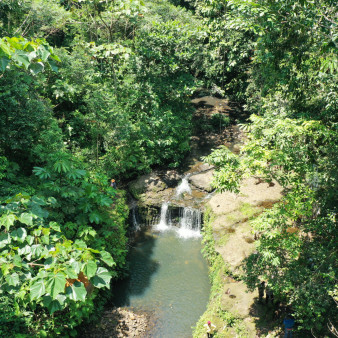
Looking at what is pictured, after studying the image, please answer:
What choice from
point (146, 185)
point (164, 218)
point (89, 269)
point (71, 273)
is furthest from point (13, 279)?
point (146, 185)

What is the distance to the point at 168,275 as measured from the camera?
11258 millimetres

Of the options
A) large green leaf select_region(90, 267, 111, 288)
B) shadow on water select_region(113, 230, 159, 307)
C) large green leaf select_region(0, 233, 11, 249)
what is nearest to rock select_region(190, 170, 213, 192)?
shadow on water select_region(113, 230, 159, 307)

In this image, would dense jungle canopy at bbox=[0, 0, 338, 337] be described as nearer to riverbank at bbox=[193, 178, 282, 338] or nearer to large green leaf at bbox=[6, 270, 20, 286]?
large green leaf at bbox=[6, 270, 20, 286]

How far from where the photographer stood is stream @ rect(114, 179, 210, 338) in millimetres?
9523

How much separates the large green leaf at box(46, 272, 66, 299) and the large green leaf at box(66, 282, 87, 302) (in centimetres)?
9

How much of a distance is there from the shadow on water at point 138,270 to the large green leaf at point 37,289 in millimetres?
6999

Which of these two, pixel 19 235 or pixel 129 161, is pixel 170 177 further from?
pixel 19 235

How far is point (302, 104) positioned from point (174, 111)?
8969 millimetres

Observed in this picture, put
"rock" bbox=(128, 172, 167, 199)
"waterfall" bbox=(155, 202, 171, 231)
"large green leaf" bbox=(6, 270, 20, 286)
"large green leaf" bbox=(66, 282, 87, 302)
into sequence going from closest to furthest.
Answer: "large green leaf" bbox=(66, 282, 87, 302), "large green leaf" bbox=(6, 270, 20, 286), "waterfall" bbox=(155, 202, 171, 231), "rock" bbox=(128, 172, 167, 199)

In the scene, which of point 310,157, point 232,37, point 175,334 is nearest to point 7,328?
point 175,334

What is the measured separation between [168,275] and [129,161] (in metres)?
6.34

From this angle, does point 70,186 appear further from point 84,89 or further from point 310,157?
Answer: point 84,89

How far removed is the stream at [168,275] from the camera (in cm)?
952

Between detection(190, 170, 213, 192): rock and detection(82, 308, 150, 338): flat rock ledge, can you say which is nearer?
detection(82, 308, 150, 338): flat rock ledge
